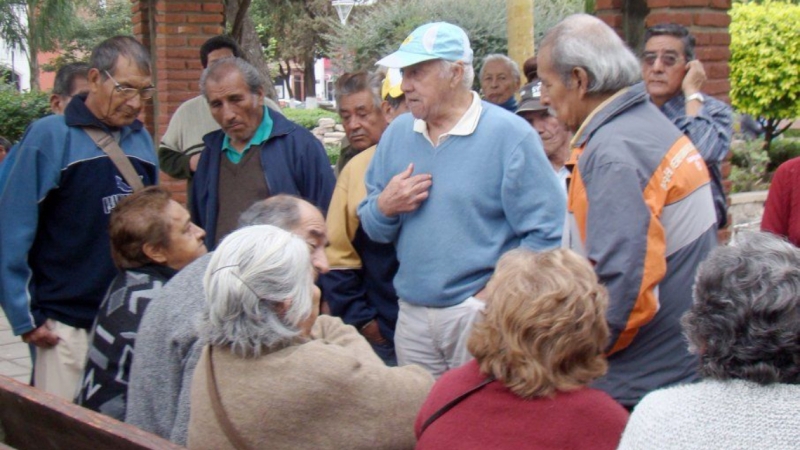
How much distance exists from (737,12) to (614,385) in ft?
46.0

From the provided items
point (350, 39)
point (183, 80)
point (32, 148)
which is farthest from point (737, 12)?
point (32, 148)

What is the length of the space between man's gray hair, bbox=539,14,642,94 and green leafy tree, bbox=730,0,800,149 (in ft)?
40.6

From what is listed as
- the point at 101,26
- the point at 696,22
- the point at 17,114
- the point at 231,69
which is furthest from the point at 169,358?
the point at 101,26

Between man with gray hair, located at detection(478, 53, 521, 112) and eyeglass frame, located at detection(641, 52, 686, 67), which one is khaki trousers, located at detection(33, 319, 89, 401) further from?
man with gray hair, located at detection(478, 53, 521, 112)

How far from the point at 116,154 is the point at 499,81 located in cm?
289

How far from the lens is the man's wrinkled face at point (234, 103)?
413 cm

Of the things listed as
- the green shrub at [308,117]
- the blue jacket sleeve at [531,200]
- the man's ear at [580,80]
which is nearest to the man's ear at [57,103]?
the blue jacket sleeve at [531,200]

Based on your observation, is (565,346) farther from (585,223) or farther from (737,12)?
(737,12)

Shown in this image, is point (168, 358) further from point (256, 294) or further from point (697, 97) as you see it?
point (697, 97)

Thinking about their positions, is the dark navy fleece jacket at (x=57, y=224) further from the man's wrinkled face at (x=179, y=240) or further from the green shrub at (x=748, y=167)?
the green shrub at (x=748, y=167)

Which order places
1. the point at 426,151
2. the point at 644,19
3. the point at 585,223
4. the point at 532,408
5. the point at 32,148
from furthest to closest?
the point at 644,19 < the point at 32,148 < the point at 426,151 < the point at 585,223 < the point at 532,408

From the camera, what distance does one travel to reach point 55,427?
279 cm

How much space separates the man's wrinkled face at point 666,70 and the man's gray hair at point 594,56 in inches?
46.8

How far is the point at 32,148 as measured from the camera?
3.72 m
